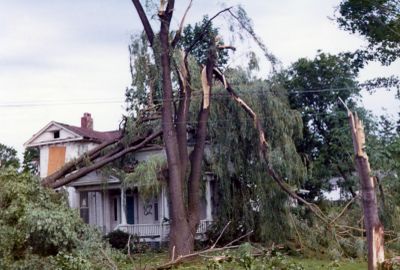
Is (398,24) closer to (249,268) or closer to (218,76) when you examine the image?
(218,76)

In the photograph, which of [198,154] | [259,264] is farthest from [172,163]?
[259,264]

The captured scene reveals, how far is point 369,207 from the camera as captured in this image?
1045cm

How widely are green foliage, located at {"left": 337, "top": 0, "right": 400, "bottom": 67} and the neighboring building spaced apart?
7437 mm

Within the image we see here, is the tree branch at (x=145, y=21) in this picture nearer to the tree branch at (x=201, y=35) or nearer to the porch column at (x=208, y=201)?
the tree branch at (x=201, y=35)

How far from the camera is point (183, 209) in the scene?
19641 mm

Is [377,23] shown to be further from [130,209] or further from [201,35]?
[130,209]

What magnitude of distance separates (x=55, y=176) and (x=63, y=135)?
7.14 meters

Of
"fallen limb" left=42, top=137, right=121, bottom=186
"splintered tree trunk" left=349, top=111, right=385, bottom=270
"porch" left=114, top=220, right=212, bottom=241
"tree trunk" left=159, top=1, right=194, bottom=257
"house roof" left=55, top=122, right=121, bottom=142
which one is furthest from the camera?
"house roof" left=55, top=122, right=121, bottom=142

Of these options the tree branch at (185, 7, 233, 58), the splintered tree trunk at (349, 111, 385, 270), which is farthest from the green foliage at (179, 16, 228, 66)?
the splintered tree trunk at (349, 111, 385, 270)

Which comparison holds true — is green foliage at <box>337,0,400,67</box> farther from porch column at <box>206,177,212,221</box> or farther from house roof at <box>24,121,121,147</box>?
house roof at <box>24,121,121,147</box>

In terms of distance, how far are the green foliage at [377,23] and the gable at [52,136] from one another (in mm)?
16124

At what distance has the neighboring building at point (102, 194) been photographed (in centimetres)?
2517

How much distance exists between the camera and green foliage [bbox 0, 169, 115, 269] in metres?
12.3

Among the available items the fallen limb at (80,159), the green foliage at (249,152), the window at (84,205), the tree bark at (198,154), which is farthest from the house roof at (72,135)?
the tree bark at (198,154)
